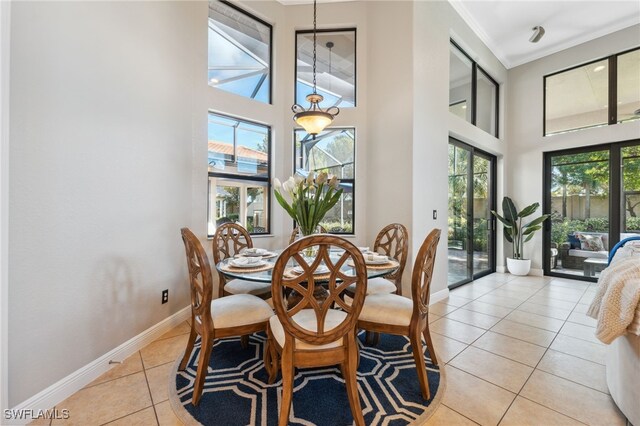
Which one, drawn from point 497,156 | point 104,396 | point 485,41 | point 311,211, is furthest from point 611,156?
point 104,396

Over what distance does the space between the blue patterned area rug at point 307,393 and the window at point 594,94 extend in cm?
497

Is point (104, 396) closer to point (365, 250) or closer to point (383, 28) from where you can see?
point (365, 250)

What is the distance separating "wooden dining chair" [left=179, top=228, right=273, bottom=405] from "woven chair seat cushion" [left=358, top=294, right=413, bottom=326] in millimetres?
659

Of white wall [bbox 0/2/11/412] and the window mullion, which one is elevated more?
the window mullion

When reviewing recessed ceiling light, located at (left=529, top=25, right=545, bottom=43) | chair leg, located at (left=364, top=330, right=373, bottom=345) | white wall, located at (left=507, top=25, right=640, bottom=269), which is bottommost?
chair leg, located at (left=364, top=330, right=373, bottom=345)

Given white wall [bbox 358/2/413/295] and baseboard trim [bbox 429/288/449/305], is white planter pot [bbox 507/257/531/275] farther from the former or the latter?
white wall [bbox 358/2/413/295]

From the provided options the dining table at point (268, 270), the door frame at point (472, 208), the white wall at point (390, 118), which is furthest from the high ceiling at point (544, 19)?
the dining table at point (268, 270)

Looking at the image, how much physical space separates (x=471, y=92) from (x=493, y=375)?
4.21 m

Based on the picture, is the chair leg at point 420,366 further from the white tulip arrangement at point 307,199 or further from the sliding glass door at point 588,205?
the sliding glass door at point 588,205

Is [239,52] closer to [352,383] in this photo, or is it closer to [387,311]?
[387,311]

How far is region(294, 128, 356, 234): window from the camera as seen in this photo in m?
3.79

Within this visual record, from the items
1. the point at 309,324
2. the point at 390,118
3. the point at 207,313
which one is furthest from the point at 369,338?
the point at 390,118

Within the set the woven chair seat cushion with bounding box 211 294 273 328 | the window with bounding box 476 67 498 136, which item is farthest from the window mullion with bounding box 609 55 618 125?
the woven chair seat cushion with bounding box 211 294 273 328

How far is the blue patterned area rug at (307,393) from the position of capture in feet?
4.85
